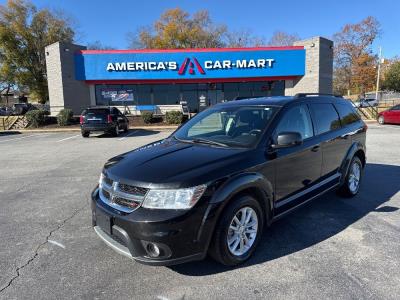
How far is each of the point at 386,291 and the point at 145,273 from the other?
2218mm


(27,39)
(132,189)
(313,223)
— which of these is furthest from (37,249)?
(27,39)

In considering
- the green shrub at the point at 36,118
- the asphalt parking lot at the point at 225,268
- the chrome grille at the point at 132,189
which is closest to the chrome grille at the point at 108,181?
the chrome grille at the point at 132,189

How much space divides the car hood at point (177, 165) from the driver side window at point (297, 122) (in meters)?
0.77

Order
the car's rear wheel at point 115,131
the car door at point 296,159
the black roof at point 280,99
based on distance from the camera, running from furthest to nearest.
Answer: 1. the car's rear wheel at point 115,131
2. the black roof at point 280,99
3. the car door at point 296,159

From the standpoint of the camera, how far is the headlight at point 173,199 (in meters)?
2.83

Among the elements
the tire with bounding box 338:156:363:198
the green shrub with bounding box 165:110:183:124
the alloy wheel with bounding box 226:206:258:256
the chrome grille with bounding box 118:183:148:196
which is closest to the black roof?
the tire with bounding box 338:156:363:198

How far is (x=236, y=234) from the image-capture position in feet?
10.8

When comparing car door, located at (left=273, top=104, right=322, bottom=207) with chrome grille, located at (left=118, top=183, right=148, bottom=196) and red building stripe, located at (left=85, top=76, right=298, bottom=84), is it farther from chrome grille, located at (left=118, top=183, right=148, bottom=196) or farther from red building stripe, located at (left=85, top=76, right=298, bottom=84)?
red building stripe, located at (left=85, top=76, right=298, bottom=84)

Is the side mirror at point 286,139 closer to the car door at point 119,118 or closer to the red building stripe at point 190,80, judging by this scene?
the car door at point 119,118

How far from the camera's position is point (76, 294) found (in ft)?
9.55

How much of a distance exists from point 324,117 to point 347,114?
Result: 3.23ft

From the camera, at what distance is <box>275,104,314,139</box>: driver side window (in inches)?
155

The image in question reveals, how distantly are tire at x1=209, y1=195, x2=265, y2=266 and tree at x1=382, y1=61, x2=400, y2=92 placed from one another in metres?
75.1

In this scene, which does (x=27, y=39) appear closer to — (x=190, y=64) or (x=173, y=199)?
(x=190, y=64)
